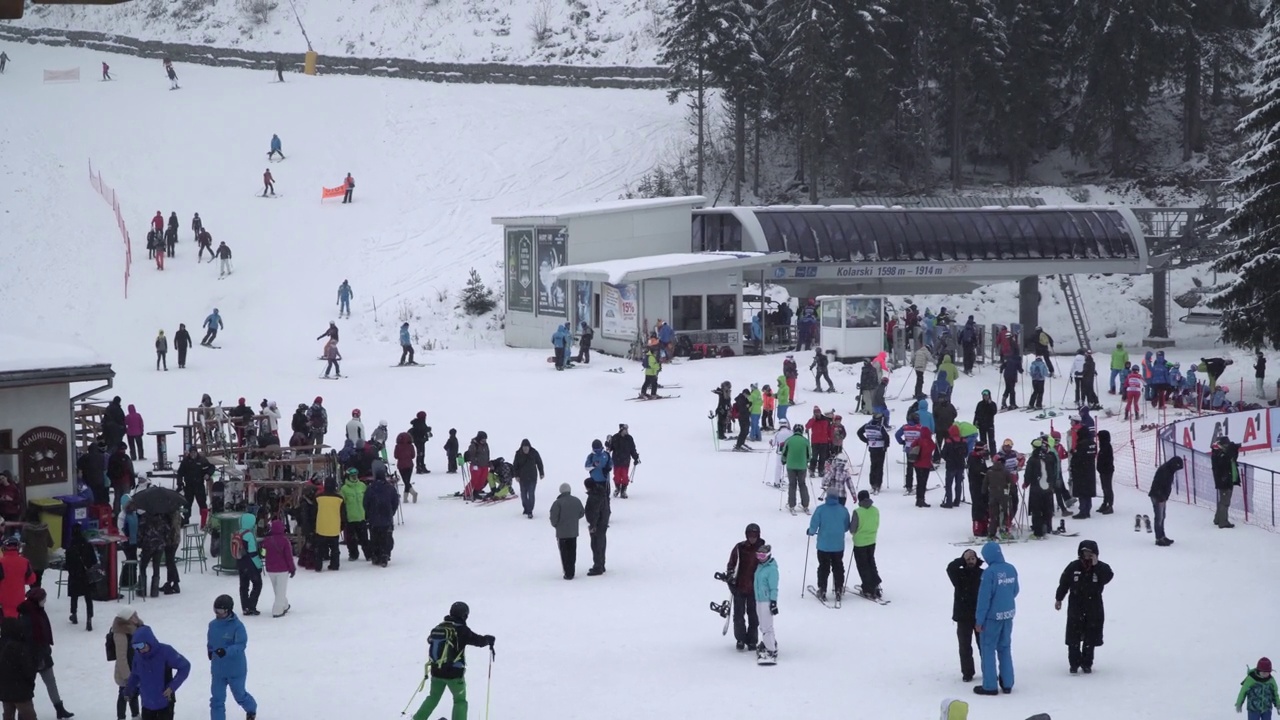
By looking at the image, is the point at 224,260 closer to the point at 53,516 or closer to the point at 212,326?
the point at 212,326

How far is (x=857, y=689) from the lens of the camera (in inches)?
464

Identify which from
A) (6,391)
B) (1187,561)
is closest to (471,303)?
(6,391)

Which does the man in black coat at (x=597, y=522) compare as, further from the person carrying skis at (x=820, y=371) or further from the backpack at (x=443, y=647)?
the person carrying skis at (x=820, y=371)

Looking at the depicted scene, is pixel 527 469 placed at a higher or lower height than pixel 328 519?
higher

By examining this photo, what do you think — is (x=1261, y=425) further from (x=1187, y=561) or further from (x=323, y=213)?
(x=323, y=213)

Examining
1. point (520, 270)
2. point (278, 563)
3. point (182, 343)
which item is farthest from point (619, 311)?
point (278, 563)

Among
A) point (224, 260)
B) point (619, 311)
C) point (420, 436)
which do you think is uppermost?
point (224, 260)

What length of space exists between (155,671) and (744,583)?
5338 millimetres

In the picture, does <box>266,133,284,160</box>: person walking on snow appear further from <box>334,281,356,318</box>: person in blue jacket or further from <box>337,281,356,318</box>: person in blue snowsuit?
<box>337,281,356,318</box>: person in blue snowsuit

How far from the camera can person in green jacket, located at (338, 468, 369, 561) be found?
17297 millimetres

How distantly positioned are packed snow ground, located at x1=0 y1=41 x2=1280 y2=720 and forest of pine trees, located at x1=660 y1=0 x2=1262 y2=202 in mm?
7391

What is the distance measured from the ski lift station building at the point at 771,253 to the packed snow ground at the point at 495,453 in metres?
2.81

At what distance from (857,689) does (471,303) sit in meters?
32.1

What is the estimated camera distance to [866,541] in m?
14.6
